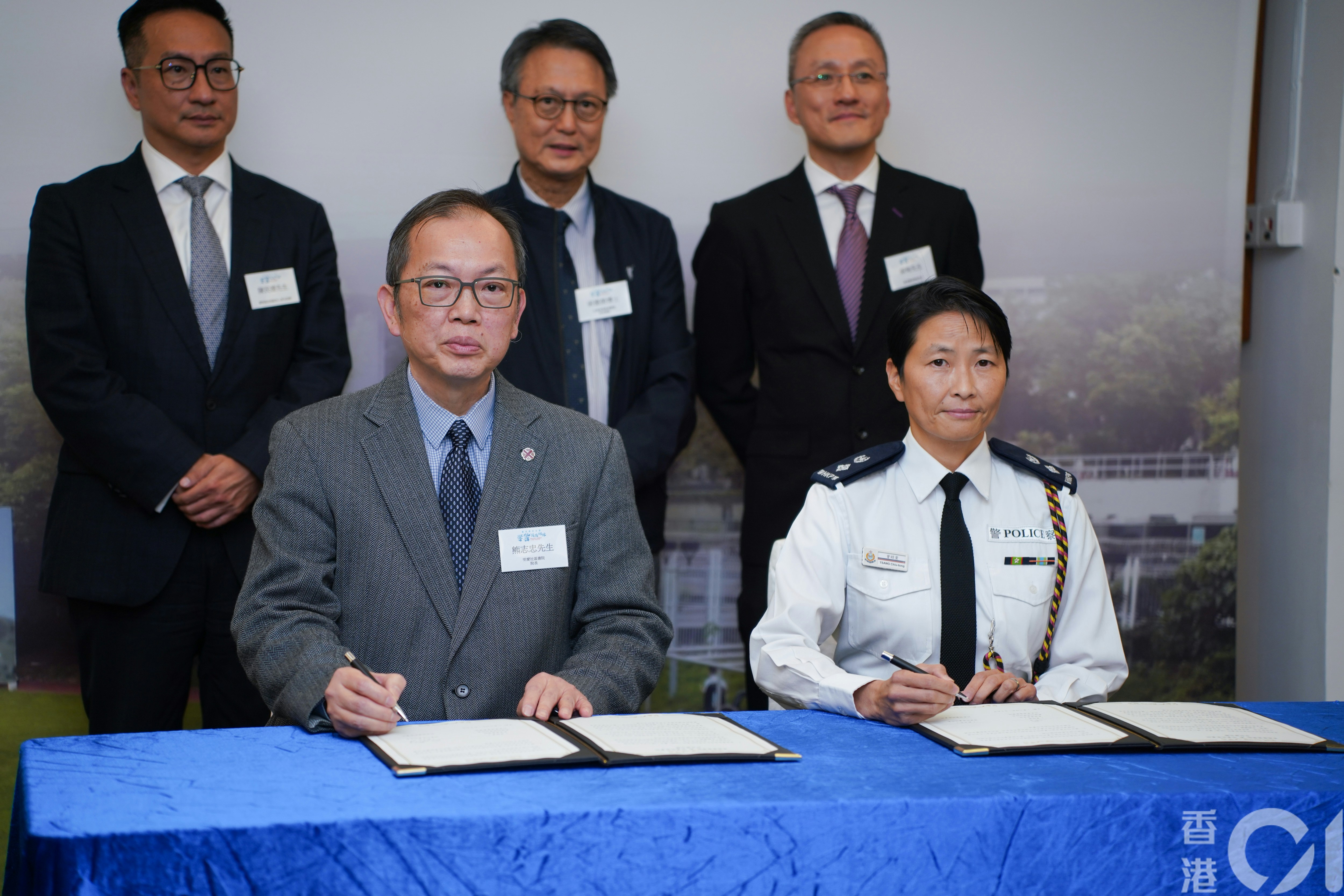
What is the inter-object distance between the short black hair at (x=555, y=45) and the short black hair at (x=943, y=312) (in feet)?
4.46

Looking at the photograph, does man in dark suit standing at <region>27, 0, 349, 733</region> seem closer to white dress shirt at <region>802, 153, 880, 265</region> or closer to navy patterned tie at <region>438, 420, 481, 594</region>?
navy patterned tie at <region>438, 420, 481, 594</region>

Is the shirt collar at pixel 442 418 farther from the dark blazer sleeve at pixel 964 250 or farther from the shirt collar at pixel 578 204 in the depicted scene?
the dark blazer sleeve at pixel 964 250

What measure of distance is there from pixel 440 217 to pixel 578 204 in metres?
1.30

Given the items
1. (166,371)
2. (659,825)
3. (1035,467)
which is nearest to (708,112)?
(166,371)

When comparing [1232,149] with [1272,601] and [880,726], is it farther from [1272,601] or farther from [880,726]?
[880,726]

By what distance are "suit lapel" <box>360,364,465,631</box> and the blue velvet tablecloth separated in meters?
0.50

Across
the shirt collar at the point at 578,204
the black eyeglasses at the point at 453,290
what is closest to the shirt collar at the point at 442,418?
the black eyeglasses at the point at 453,290

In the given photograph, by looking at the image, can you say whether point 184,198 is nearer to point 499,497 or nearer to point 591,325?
point 591,325

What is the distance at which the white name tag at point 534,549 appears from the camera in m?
2.06

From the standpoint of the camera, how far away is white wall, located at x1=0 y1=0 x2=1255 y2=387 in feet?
11.4

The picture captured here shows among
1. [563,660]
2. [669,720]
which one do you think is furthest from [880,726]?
[563,660]

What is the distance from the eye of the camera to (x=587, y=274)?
3.35m

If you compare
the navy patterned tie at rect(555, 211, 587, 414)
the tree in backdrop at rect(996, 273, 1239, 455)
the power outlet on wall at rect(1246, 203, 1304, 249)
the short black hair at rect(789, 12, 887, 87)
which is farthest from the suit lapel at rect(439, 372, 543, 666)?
the power outlet on wall at rect(1246, 203, 1304, 249)

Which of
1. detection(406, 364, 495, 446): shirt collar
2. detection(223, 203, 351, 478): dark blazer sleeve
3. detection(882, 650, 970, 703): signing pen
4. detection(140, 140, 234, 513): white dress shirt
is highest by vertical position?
detection(140, 140, 234, 513): white dress shirt
